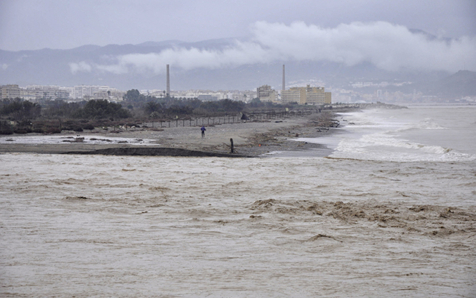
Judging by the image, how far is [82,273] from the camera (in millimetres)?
5539

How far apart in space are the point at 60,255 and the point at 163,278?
1.75 m

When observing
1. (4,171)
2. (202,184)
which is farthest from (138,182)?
(4,171)

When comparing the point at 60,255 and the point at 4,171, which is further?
the point at 4,171

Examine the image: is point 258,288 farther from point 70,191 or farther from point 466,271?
point 70,191

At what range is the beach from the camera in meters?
5.31

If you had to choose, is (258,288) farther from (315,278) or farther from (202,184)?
(202,184)

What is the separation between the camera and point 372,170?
15891 millimetres

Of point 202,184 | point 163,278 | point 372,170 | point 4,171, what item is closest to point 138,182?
point 202,184

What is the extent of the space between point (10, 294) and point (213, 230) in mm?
3572

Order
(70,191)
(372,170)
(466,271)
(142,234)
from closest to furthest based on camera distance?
1. (466,271)
2. (142,234)
3. (70,191)
4. (372,170)

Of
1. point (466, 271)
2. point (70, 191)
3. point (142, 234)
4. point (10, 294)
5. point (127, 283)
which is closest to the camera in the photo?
point (10, 294)

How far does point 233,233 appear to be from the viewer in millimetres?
7598

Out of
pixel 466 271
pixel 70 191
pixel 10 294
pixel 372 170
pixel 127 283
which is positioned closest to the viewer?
pixel 10 294

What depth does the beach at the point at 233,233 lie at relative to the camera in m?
5.31
